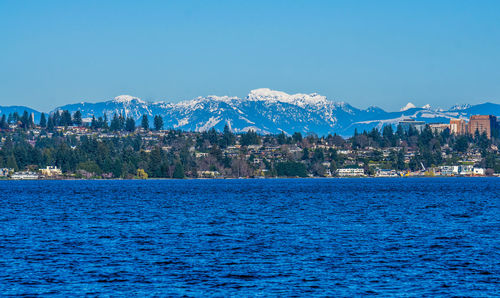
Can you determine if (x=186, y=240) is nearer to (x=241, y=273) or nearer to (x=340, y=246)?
(x=340, y=246)

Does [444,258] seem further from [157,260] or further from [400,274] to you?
[157,260]

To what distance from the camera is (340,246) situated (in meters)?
55.2

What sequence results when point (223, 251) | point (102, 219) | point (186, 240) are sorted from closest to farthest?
point (223, 251) → point (186, 240) → point (102, 219)

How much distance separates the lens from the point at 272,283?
132 feet

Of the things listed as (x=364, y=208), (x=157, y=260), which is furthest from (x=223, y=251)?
(x=364, y=208)

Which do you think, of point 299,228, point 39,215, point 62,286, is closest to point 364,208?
point 299,228

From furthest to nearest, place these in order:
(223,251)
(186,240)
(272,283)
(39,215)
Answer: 1. (39,215)
2. (186,240)
3. (223,251)
4. (272,283)

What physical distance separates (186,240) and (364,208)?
47.0 metres

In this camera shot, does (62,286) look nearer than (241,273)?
Yes

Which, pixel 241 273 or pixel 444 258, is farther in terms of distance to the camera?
pixel 444 258

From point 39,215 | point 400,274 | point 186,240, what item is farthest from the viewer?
point 39,215

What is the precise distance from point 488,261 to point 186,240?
2470cm

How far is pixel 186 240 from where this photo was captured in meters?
59.6

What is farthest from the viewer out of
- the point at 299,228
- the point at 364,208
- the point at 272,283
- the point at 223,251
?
the point at 364,208
